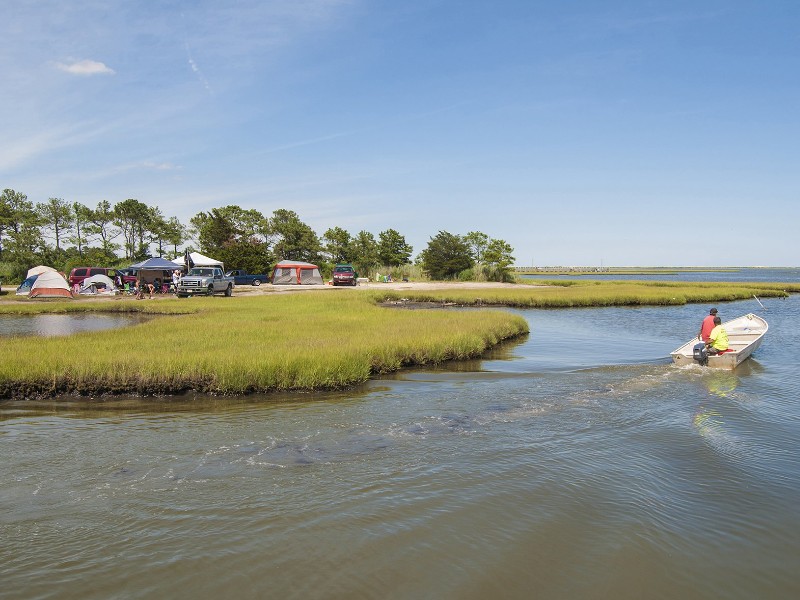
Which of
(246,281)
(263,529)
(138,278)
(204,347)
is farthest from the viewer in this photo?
(246,281)

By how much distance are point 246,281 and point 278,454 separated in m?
52.1

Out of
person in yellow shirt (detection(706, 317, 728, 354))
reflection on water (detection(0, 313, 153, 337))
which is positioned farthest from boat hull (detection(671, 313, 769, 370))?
reflection on water (detection(0, 313, 153, 337))

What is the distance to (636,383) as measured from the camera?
48.2 feet

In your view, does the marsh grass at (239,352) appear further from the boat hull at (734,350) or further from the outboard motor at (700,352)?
the outboard motor at (700,352)

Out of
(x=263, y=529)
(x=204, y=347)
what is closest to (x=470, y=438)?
(x=263, y=529)

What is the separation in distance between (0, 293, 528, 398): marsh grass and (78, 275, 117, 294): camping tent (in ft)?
69.2

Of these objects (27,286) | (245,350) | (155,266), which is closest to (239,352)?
(245,350)

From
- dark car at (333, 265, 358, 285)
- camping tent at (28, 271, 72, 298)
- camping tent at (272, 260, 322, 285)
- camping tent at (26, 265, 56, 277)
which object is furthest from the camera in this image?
camping tent at (272, 260, 322, 285)

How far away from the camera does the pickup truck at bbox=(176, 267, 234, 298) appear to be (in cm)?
3866

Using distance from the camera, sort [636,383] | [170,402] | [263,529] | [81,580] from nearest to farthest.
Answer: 1. [81,580]
2. [263,529]
3. [170,402]
4. [636,383]

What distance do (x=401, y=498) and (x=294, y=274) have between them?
172ft

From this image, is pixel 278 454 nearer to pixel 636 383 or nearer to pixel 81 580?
pixel 81 580

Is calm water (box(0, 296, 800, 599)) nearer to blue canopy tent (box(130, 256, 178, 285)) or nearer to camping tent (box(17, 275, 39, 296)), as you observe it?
blue canopy tent (box(130, 256, 178, 285))

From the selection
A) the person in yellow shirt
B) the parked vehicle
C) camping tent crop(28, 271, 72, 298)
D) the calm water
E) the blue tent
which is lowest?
the calm water
